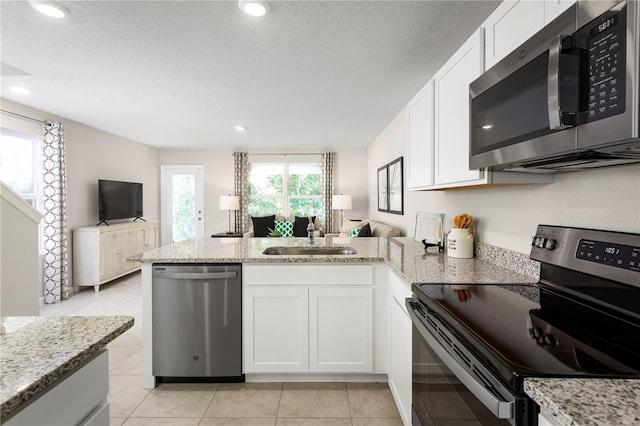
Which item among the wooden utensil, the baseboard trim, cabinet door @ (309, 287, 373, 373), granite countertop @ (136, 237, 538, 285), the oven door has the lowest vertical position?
the baseboard trim

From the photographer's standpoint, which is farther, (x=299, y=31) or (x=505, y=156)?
(x=299, y=31)

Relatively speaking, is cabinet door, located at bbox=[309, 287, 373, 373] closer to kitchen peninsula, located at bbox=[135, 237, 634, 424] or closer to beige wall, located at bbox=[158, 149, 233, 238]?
kitchen peninsula, located at bbox=[135, 237, 634, 424]

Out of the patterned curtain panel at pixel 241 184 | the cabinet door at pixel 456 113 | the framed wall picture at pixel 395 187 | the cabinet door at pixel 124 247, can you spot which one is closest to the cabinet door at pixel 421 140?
the cabinet door at pixel 456 113

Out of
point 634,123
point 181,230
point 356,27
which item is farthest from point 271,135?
point 634,123

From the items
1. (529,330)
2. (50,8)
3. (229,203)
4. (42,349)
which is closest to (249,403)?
(42,349)

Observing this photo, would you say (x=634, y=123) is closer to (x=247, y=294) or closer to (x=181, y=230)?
(x=247, y=294)

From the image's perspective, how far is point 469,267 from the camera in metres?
1.83

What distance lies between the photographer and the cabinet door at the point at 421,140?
208cm

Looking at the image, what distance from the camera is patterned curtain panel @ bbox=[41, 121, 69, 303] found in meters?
4.14

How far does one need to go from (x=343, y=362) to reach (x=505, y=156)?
1.67 meters

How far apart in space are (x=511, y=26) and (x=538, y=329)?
1.12m

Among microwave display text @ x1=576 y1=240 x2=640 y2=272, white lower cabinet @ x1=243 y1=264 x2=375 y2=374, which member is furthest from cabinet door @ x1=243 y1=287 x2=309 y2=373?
microwave display text @ x1=576 y1=240 x2=640 y2=272

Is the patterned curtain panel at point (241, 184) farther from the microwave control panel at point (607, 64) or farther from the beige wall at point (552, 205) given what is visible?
the microwave control panel at point (607, 64)

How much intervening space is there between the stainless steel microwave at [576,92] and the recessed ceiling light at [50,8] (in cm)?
233
